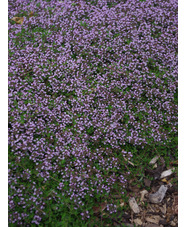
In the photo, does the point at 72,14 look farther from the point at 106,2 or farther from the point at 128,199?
the point at 128,199

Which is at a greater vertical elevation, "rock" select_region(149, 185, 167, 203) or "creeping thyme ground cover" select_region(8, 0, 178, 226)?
"creeping thyme ground cover" select_region(8, 0, 178, 226)

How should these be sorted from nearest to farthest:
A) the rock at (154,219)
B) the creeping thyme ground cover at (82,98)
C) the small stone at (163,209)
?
the creeping thyme ground cover at (82,98), the rock at (154,219), the small stone at (163,209)

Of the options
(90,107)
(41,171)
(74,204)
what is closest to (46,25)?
(90,107)

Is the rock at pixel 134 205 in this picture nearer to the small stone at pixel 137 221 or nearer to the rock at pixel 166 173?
the small stone at pixel 137 221

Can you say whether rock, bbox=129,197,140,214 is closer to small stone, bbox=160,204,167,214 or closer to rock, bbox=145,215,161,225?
rock, bbox=145,215,161,225

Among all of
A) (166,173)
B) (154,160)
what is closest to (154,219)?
(166,173)

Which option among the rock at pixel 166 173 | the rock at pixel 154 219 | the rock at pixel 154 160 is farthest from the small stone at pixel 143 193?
the rock at pixel 154 160

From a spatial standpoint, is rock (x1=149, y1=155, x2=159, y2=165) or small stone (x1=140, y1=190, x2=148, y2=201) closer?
small stone (x1=140, y1=190, x2=148, y2=201)

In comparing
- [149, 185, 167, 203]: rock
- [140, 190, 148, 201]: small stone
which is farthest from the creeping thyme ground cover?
[149, 185, 167, 203]: rock
